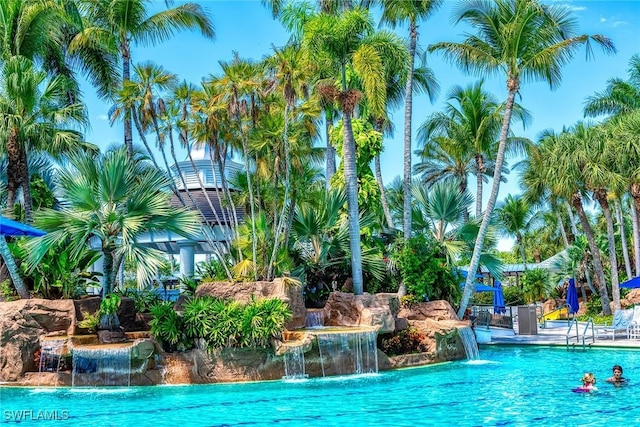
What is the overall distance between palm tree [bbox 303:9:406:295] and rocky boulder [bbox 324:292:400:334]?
4.24 ft

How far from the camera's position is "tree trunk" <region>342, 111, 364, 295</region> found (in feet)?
63.7

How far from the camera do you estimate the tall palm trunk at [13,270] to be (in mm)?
15727

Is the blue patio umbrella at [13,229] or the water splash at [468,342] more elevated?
the blue patio umbrella at [13,229]

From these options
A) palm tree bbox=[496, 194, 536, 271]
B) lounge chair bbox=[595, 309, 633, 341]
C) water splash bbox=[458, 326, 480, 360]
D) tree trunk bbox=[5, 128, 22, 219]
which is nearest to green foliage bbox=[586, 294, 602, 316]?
lounge chair bbox=[595, 309, 633, 341]

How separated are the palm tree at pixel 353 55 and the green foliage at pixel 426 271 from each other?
5.64 ft

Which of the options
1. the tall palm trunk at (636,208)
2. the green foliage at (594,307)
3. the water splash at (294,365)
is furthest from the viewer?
the green foliage at (594,307)

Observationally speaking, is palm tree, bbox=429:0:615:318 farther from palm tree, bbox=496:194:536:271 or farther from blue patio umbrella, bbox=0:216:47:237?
palm tree, bbox=496:194:536:271

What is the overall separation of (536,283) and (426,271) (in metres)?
21.3

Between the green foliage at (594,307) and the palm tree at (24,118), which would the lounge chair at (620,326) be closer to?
the green foliage at (594,307)

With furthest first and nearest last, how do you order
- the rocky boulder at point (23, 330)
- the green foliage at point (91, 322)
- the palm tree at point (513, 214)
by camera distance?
the palm tree at point (513, 214), the green foliage at point (91, 322), the rocky boulder at point (23, 330)

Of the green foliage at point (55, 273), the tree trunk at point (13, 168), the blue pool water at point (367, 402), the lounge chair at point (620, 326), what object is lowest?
the blue pool water at point (367, 402)

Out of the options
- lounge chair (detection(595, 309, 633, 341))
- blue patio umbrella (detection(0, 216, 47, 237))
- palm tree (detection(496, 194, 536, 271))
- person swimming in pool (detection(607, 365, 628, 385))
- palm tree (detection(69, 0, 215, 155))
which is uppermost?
palm tree (detection(69, 0, 215, 155))

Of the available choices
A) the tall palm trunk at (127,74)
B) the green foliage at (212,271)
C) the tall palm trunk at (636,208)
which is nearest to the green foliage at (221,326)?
the green foliage at (212,271)

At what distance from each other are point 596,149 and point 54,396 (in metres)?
22.2
